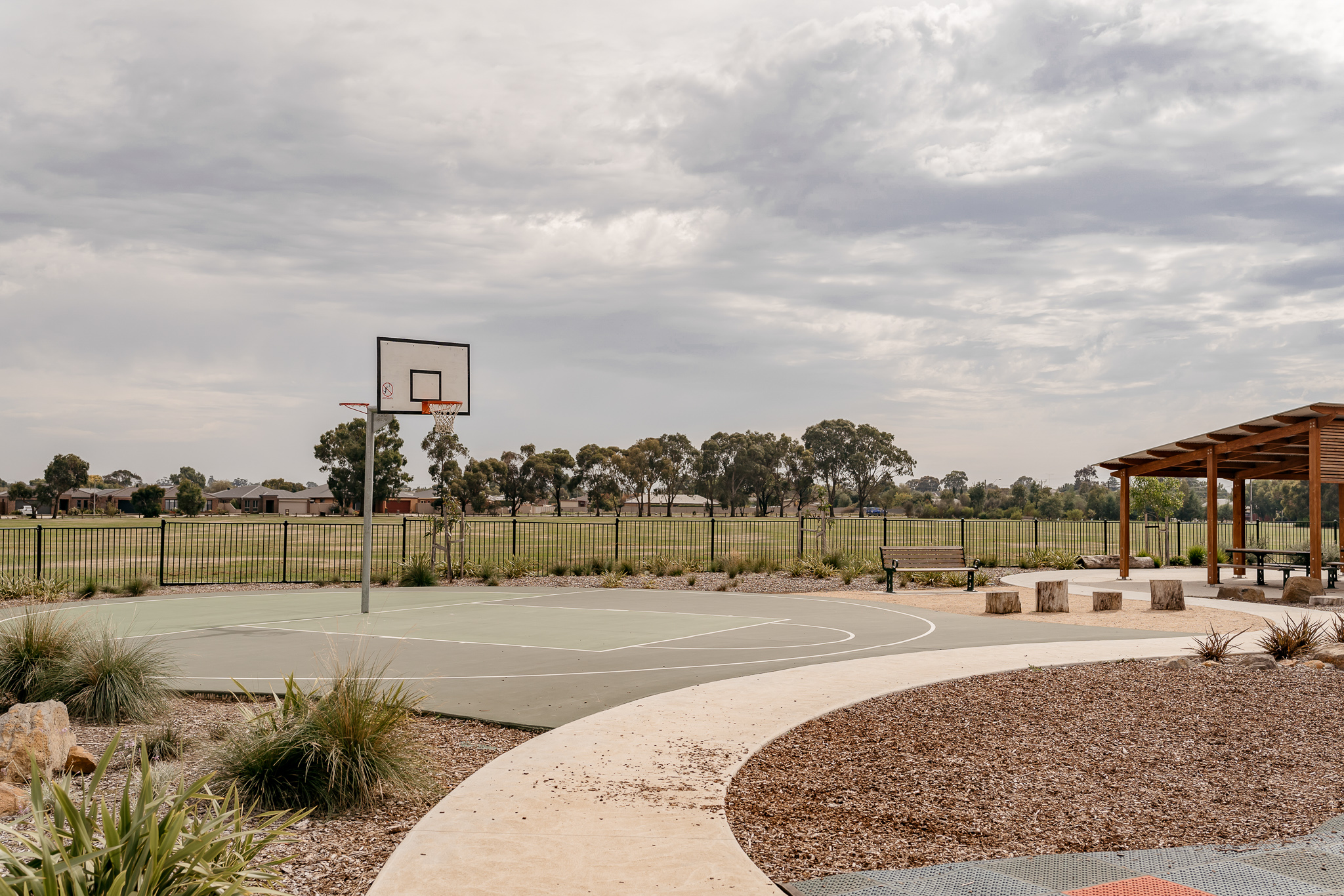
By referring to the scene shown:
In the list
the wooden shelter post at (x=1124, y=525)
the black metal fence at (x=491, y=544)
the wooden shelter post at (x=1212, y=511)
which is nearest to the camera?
the wooden shelter post at (x=1212, y=511)

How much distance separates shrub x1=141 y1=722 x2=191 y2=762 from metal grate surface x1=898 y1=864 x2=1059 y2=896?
485 cm

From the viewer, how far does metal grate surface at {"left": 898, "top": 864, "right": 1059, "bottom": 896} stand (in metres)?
4.21

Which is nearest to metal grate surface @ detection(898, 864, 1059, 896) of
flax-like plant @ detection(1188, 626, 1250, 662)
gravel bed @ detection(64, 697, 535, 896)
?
gravel bed @ detection(64, 697, 535, 896)

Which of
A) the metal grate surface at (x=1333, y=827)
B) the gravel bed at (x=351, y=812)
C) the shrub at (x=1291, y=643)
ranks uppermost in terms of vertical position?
the shrub at (x=1291, y=643)

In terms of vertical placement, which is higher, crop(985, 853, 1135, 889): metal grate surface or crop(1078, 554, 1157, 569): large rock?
crop(985, 853, 1135, 889): metal grate surface

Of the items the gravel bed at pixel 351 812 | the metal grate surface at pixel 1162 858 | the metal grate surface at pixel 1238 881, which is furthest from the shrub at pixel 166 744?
the metal grate surface at pixel 1238 881

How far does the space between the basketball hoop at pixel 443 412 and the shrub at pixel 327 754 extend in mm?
13096

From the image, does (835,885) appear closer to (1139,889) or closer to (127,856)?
(1139,889)

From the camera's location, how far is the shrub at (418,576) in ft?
72.5

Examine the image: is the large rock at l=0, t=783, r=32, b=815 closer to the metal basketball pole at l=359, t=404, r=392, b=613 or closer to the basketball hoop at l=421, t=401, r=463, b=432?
the metal basketball pole at l=359, t=404, r=392, b=613

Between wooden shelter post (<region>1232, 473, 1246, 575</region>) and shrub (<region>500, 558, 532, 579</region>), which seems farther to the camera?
wooden shelter post (<region>1232, 473, 1246, 575</region>)

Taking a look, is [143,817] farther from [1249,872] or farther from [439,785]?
[1249,872]

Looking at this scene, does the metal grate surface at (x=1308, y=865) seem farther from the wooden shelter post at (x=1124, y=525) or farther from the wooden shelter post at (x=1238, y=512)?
the wooden shelter post at (x=1238, y=512)

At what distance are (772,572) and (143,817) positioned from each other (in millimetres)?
20830
